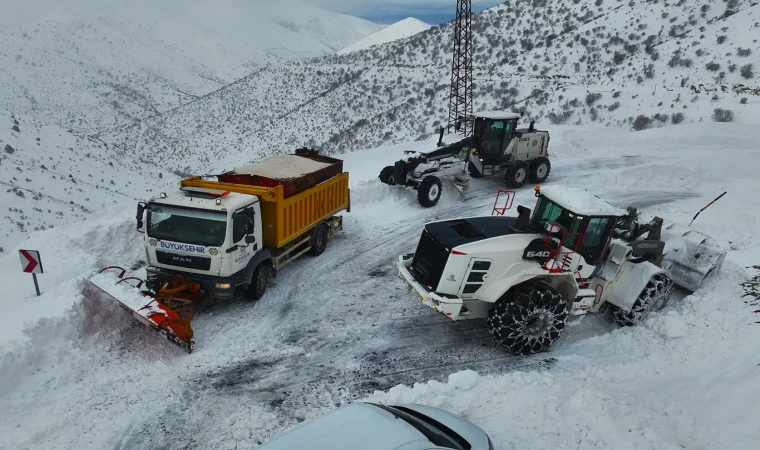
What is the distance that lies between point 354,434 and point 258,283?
5540 millimetres

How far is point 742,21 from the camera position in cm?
3161

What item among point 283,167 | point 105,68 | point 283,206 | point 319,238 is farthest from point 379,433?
point 105,68

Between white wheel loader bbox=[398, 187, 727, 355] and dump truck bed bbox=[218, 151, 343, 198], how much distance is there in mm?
3065

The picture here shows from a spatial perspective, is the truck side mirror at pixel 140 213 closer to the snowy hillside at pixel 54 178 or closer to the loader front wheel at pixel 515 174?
the snowy hillside at pixel 54 178

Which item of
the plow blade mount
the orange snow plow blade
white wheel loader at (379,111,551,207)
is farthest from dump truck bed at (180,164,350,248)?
the plow blade mount

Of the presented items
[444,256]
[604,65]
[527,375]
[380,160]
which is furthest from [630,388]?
[604,65]

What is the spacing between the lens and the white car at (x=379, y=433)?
4301mm

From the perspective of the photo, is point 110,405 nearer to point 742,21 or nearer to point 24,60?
point 742,21

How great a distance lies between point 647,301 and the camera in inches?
328

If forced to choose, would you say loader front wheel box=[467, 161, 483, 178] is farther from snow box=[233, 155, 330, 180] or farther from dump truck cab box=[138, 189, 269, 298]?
dump truck cab box=[138, 189, 269, 298]

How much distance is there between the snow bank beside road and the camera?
5.62 meters

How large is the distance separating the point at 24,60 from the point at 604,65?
9431 centimetres

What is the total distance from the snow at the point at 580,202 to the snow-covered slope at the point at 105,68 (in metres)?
65.6

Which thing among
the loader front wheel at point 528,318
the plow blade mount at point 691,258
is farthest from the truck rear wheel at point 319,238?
the plow blade mount at point 691,258
